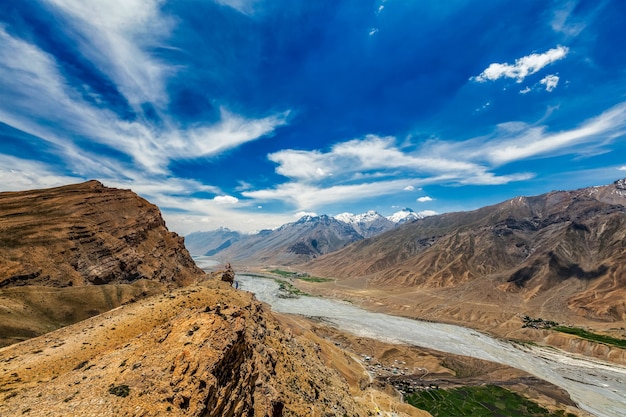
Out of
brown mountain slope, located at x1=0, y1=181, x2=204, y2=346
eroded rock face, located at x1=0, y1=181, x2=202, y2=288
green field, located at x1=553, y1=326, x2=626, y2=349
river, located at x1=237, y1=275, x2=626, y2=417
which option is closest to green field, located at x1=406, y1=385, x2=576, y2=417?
river, located at x1=237, y1=275, x2=626, y2=417

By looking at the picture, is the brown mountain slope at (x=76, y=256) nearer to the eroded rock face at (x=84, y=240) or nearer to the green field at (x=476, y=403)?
the eroded rock face at (x=84, y=240)

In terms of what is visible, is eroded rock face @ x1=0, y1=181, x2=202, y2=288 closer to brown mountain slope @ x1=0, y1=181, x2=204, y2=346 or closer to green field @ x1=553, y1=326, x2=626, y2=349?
brown mountain slope @ x1=0, y1=181, x2=204, y2=346

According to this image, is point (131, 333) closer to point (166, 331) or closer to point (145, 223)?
point (166, 331)

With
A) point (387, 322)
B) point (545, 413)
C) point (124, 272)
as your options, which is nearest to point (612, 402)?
point (545, 413)

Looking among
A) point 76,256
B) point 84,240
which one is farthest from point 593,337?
point 84,240

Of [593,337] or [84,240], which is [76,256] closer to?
[84,240]

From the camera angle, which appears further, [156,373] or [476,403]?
[476,403]
